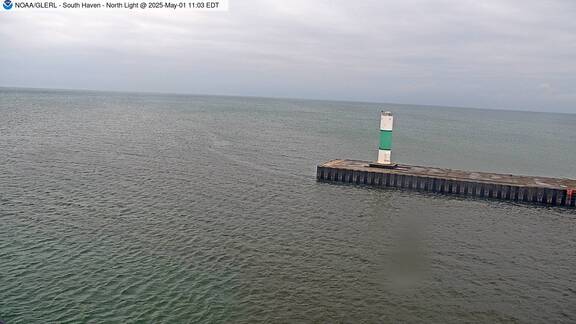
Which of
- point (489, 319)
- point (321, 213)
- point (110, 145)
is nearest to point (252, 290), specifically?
point (489, 319)

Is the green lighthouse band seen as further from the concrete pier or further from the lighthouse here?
the concrete pier

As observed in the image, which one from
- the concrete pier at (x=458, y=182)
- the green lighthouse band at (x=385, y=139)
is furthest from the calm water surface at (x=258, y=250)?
the green lighthouse band at (x=385, y=139)

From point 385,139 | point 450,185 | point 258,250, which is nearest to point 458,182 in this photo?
point 450,185

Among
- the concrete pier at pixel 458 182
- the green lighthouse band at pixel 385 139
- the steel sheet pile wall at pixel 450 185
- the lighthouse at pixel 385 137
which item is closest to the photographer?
the steel sheet pile wall at pixel 450 185

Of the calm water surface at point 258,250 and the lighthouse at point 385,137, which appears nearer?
the calm water surface at point 258,250

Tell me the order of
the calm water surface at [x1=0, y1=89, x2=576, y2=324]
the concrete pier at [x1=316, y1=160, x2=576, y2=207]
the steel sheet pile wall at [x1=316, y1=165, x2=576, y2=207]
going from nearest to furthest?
the calm water surface at [x1=0, y1=89, x2=576, y2=324], the steel sheet pile wall at [x1=316, y1=165, x2=576, y2=207], the concrete pier at [x1=316, y1=160, x2=576, y2=207]

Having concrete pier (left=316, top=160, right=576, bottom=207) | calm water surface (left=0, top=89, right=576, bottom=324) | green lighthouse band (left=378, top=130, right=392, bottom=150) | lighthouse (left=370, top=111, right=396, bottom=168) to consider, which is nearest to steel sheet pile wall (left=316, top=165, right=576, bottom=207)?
concrete pier (left=316, top=160, right=576, bottom=207)

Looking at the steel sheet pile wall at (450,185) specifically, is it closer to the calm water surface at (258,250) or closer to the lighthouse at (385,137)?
the calm water surface at (258,250)

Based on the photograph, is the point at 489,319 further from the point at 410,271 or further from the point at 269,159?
the point at 269,159
